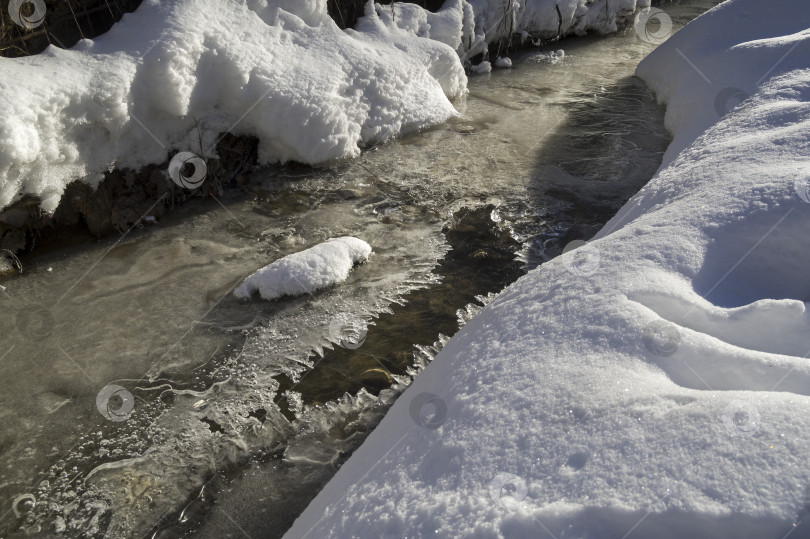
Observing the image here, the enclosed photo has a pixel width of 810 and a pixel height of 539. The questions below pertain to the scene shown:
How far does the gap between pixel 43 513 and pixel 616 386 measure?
98.2 inches

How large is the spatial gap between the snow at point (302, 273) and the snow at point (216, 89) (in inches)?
60.7

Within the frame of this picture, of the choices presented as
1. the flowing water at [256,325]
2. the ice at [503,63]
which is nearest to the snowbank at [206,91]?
the flowing water at [256,325]

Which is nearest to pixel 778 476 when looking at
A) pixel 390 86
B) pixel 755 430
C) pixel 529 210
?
pixel 755 430

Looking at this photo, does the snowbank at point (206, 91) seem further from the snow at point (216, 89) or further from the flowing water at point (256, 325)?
the flowing water at point (256, 325)

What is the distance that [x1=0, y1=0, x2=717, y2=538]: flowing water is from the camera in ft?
9.51

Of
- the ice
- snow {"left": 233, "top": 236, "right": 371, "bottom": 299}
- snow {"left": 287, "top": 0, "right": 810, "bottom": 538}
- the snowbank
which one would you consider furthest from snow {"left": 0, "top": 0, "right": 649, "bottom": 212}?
snow {"left": 287, "top": 0, "right": 810, "bottom": 538}

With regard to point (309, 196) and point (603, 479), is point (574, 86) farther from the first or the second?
point (603, 479)

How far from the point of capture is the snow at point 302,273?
4066mm

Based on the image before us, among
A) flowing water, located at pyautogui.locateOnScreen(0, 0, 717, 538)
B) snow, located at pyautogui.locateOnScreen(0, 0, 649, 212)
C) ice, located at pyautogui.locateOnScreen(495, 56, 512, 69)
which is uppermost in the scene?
snow, located at pyautogui.locateOnScreen(0, 0, 649, 212)

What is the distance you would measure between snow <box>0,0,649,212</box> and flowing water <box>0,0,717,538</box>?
1.29ft

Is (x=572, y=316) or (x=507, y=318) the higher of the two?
(x=572, y=316)

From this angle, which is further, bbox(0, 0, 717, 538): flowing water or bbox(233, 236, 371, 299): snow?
bbox(233, 236, 371, 299): snow

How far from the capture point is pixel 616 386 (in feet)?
6.69

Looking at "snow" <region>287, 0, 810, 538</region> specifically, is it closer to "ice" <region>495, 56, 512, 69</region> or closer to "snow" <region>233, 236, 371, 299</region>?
"snow" <region>233, 236, 371, 299</region>
